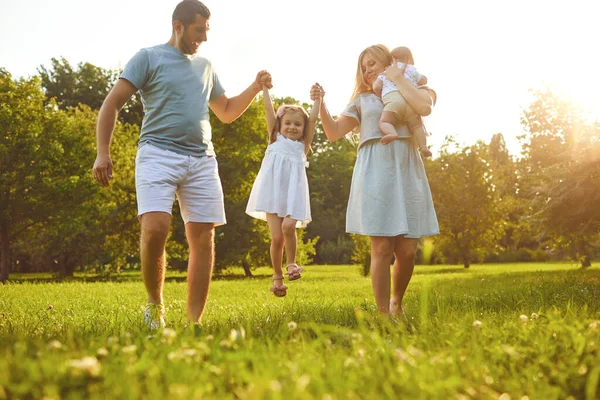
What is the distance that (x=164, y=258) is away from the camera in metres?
4.67

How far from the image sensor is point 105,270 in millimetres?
27734

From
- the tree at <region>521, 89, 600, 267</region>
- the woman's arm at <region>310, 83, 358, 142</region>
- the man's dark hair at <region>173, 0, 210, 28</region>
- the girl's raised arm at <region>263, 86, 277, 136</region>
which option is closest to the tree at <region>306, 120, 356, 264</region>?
the tree at <region>521, 89, 600, 267</region>

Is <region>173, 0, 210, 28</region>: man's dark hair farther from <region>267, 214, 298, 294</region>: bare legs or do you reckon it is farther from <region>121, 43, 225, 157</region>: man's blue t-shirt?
<region>267, 214, 298, 294</region>: bare legs

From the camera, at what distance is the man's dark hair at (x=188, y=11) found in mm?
4664

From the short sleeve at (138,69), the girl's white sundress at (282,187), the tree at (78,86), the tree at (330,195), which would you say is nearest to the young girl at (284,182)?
the girl's white sundress at (282,187)

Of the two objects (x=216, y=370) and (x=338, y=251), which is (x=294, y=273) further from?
(x=338, y=251)

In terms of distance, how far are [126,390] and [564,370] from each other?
1803 mm

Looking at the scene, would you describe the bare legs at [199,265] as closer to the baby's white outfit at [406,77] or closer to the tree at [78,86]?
the baby's white outfit at [406,77]

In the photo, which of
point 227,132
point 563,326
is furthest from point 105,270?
point 563,326

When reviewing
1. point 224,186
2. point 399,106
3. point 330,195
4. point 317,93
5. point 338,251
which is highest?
point 330,195

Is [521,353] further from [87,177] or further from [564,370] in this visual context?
[87,177]

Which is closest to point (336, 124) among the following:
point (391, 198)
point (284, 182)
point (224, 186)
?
point (391, 198)

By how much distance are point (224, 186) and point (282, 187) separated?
65.2 feet

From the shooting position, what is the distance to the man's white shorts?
4.46 m
